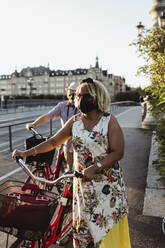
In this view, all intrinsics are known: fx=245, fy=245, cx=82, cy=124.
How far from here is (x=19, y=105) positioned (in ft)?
104

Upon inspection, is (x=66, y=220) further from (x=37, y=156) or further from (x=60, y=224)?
(x=37, y=156)

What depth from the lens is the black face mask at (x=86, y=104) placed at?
201cm

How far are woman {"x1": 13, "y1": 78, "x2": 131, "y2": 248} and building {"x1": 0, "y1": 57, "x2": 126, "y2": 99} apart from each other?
372ft

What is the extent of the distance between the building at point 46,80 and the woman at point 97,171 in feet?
372

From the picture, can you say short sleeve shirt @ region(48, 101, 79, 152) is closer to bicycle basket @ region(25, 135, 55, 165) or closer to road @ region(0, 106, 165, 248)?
bicycle basket @ region(25, 135, 55, 165)

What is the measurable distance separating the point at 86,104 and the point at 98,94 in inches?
5.0

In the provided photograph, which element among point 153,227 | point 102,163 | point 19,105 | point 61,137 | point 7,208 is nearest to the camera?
point 7,208

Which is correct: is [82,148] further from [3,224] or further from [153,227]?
Result: [153,227]

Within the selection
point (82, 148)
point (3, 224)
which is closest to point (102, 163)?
point (82, 148)

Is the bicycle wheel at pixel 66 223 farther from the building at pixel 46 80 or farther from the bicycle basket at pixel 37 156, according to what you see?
the building at pixel 46 80

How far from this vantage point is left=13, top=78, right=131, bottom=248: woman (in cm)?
198

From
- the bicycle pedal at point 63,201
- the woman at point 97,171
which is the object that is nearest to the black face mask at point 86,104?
the woman at point 97,171

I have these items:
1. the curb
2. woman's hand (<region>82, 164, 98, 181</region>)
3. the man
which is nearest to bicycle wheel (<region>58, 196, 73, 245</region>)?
woman's hand (<region>82, 164, 98, 181</region>)

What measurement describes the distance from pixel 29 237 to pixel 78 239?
45 centimetres
